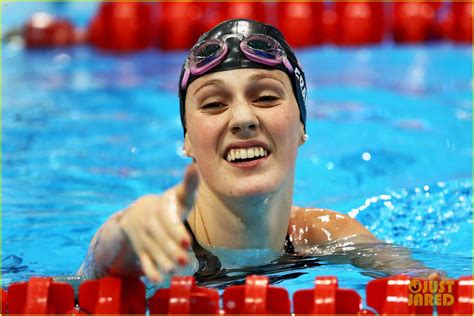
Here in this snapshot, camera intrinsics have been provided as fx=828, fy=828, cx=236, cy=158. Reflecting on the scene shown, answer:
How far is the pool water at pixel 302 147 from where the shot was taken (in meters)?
3.68

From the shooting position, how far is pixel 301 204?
13.9ft

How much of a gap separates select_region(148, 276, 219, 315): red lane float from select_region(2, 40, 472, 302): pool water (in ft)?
1.73

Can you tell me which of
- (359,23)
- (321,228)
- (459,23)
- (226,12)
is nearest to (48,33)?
(226,12)

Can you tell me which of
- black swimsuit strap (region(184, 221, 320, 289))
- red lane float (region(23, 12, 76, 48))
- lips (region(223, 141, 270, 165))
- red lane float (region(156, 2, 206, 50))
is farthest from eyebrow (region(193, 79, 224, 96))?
red lane float (region(23, 12, 76, 48))

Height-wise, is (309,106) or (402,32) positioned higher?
(402,32)

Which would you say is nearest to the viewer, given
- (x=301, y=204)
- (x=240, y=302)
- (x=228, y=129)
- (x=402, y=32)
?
(x=240, y=302)

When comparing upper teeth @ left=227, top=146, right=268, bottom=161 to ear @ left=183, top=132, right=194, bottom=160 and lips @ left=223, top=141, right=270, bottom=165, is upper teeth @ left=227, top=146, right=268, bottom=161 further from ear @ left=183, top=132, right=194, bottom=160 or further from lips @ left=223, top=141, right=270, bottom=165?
ear @ left=183, top=132, right=194, bottom=160

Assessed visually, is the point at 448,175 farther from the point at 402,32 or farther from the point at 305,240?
the point at 402,32

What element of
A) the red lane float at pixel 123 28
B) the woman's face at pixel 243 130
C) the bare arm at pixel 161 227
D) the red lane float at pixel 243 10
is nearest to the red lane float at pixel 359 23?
the red lane float at pixel 243 10

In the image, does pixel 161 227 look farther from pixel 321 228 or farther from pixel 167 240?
pixel 321 228

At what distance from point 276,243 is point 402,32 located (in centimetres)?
556

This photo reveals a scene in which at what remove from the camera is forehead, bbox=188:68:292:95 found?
2.61 m

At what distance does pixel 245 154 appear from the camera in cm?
251

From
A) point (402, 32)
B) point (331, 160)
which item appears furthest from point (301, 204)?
point (402, 32)
